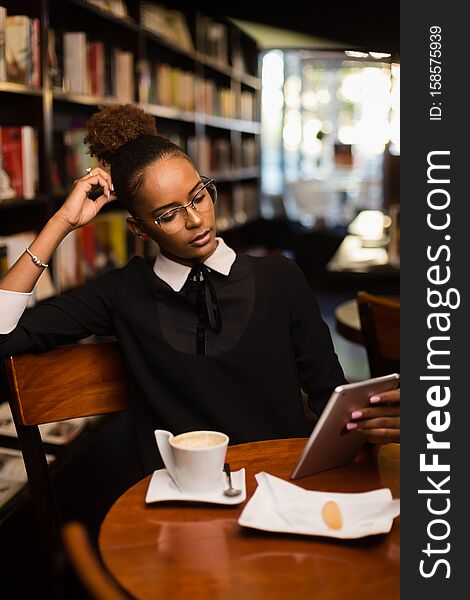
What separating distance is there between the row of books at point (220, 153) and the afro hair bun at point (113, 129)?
3.28 metres

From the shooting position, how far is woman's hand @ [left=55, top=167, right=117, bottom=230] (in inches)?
60.8

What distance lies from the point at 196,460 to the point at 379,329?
1.12 m

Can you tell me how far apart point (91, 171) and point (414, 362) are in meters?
0.93

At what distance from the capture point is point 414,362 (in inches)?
34.4

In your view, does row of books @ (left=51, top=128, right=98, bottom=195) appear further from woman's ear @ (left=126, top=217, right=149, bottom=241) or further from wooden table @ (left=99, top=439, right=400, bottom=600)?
wooden table @ (left=99, top=439, right=400, bottom=600)

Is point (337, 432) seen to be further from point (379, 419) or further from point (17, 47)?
point (17, 47)

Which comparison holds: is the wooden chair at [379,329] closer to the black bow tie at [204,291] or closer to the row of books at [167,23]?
the black bow tie at [204,291]

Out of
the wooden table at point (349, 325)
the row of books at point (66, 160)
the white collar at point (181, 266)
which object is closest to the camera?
the white collar at point (181, 266)

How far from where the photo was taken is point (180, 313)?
1501 mm

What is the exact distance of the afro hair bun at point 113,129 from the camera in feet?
5.05

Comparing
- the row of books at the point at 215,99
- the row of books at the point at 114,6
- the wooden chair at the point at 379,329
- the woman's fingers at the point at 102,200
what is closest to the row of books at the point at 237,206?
the row of books at the point at 215,99

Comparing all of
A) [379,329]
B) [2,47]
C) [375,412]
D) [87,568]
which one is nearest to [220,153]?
[2,47]

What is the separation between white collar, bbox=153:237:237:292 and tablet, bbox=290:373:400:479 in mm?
505

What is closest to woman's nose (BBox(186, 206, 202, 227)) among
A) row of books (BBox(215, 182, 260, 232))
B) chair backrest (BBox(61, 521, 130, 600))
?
chair backrest (BBox(61, 521, 130, 600))
